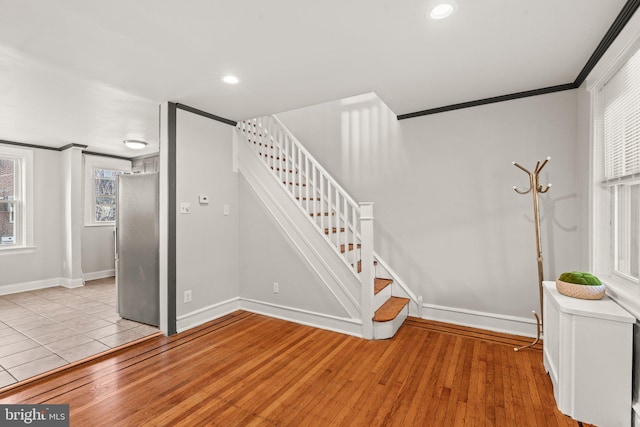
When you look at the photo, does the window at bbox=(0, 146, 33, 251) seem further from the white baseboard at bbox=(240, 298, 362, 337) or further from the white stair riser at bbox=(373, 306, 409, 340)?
the white stair riser at bbox=(373, 306, 409, 340)

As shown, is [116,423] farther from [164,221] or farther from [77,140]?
[77,140]

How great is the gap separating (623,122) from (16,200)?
24.9ft

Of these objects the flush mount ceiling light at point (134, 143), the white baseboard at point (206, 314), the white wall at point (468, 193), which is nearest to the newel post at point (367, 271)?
the white wall at point (468, 193)

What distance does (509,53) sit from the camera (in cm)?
232

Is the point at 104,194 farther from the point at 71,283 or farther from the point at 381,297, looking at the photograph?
the point at 381,297

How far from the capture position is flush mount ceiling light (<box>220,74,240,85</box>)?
269 cm

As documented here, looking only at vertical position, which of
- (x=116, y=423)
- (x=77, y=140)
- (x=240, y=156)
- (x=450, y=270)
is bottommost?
(x=116, y=423)

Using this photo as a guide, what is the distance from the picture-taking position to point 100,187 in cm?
593

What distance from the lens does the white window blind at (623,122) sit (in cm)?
193

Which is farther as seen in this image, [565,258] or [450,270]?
[450,270]

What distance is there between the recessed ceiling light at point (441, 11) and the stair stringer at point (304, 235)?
221 cm

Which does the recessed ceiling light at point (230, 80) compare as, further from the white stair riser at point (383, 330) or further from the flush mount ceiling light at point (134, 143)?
the flush mount ceiling light at point (134, 143)

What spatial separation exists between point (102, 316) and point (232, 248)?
5.67 feet

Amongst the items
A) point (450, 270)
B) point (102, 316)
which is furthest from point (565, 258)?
point (102, 316)
